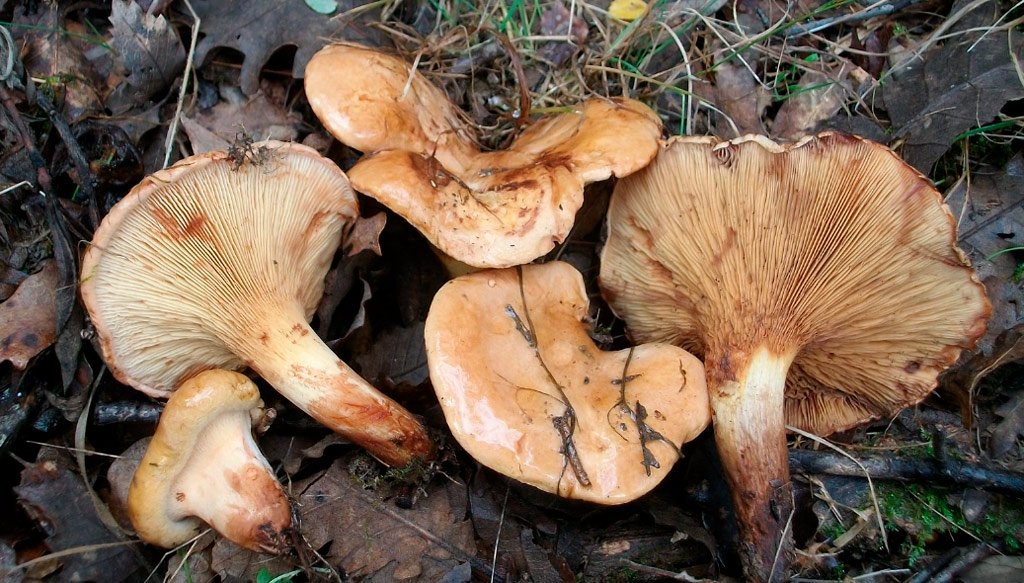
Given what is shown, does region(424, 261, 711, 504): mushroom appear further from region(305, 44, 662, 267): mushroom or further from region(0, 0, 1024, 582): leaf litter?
region(0, 0, 1024, 582): leaf litter

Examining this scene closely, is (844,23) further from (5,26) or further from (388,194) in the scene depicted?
(5,26)

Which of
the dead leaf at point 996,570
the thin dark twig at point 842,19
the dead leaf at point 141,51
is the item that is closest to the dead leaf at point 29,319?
the dead leaf at point 141,51

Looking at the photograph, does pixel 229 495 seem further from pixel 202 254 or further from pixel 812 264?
pixel 812 264

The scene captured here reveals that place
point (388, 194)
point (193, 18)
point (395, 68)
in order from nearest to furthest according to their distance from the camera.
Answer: point (388, 194)
point (395, 68)
point (193, 18)

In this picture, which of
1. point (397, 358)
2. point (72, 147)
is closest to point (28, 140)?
point (72, 147)

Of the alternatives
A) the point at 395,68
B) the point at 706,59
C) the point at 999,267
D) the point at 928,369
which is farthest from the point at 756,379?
the point at 395,68
